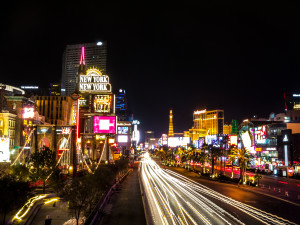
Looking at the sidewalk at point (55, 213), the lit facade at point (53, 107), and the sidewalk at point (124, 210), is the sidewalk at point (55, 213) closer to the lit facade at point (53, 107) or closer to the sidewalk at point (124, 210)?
the sidewalk at point (124, 210)

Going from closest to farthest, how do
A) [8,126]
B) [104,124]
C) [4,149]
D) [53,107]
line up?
[4,149], [8,126], [104,124], [53,107]

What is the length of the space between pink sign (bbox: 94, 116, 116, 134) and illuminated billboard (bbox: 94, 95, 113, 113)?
2432mm

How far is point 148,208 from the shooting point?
29.0 m

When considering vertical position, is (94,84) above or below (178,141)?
above

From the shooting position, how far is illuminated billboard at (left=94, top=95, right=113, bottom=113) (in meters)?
73.9

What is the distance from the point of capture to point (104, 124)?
7219cm

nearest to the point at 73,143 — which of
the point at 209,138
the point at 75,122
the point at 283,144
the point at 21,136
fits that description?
the point at 75,122

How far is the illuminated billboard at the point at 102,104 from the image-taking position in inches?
2908

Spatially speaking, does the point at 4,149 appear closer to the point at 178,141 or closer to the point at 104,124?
the point at 104,124

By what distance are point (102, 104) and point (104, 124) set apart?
17.4ft

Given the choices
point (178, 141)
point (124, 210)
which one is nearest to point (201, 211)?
point (124, 210)

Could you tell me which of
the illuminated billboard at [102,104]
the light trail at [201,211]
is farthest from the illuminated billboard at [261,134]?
the light trail at [201,211]

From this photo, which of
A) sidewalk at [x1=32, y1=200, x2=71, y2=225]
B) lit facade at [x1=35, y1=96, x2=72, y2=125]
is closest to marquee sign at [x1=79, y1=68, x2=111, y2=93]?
sidewalk at [x1=32, y1=200, x2=71, y2=225]

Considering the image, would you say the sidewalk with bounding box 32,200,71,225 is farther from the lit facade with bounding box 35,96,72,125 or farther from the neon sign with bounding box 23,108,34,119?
the lit facade with bounding box 35,96,72,125
